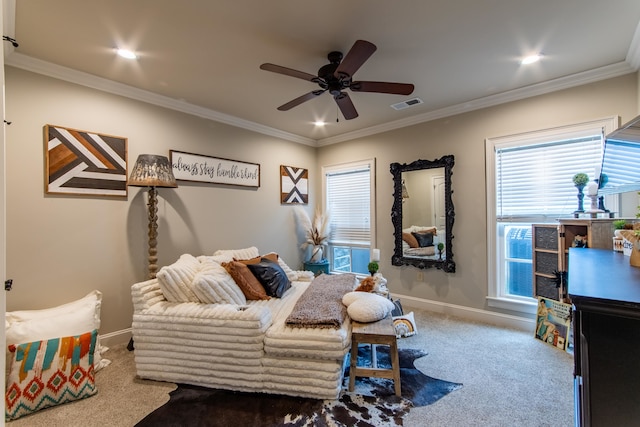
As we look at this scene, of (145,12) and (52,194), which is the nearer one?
(145,12)

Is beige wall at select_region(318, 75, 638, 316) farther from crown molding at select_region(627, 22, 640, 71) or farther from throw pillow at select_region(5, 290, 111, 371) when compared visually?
throw pillow at select_region(5, 290, 111, 371)

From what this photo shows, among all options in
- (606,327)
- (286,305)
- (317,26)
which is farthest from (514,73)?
(286,305)

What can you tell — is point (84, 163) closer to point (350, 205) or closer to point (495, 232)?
point (350, 205)

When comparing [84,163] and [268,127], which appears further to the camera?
[268,127]

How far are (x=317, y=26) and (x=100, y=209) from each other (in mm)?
2580

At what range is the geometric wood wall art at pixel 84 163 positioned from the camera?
2479 mm

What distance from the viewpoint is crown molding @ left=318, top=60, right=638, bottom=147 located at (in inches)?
102

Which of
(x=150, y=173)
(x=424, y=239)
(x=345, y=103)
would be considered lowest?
(x=424, y=239)

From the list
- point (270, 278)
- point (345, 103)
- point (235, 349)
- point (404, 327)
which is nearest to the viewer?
point (235, 349)

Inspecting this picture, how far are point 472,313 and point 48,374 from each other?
3.96m

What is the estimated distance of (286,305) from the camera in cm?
256

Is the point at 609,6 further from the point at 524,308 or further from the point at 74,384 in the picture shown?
the point at 74,384

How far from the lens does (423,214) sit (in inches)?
150

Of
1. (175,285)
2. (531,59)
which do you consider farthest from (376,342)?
(531,59)
